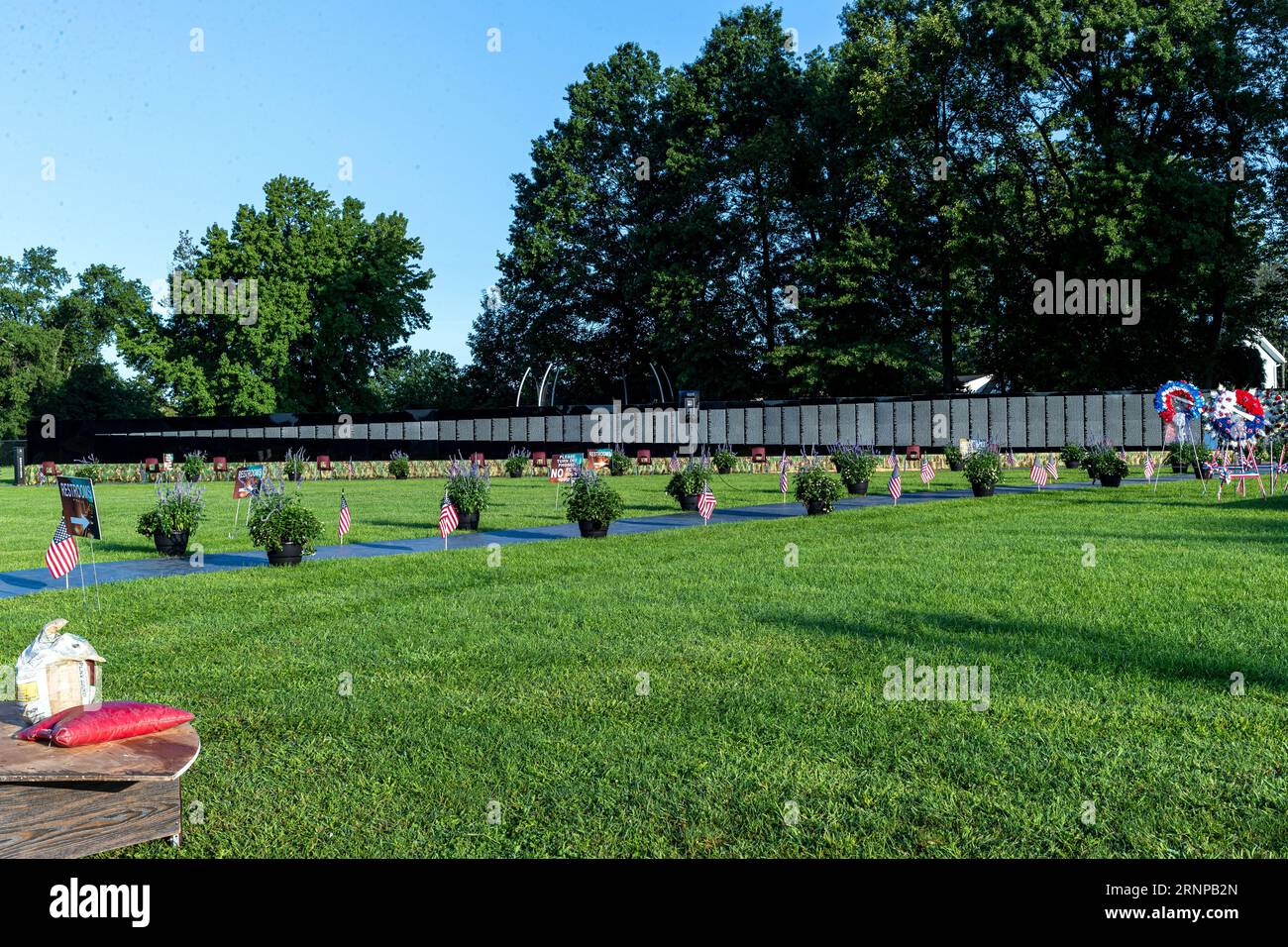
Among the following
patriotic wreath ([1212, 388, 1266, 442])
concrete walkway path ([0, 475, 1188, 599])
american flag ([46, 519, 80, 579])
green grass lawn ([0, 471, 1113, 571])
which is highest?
patriotic wreath ([1212, 388, 1266, 442])

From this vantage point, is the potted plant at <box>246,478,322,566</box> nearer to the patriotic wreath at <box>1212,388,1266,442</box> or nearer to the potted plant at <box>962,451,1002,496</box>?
the potted plant at <box>962,451,1002,496</box>

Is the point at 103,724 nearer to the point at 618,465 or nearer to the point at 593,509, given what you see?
the point at 593,509

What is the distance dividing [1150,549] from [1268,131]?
116 ft

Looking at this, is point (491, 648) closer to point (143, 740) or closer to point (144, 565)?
point (143, 740)

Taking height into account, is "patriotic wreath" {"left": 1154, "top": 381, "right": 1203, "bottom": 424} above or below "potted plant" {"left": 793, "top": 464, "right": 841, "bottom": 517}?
above

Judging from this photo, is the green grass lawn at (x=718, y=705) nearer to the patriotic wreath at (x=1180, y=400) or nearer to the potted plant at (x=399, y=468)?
the patriotic wreath at (x=1180, y=400)

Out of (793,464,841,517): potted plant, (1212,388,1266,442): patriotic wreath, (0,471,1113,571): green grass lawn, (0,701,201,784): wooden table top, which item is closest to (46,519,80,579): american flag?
(0,471,1113,571): green grass lawn

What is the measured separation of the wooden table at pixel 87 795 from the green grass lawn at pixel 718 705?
0.73 feet

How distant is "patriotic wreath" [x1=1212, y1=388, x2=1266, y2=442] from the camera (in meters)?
22.8

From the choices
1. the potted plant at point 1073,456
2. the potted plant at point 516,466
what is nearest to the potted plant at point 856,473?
the potted plant at point 1073,456

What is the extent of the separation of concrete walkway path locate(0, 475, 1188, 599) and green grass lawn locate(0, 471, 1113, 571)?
0.85m

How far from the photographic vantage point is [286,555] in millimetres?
14141

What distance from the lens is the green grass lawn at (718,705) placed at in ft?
15.9
